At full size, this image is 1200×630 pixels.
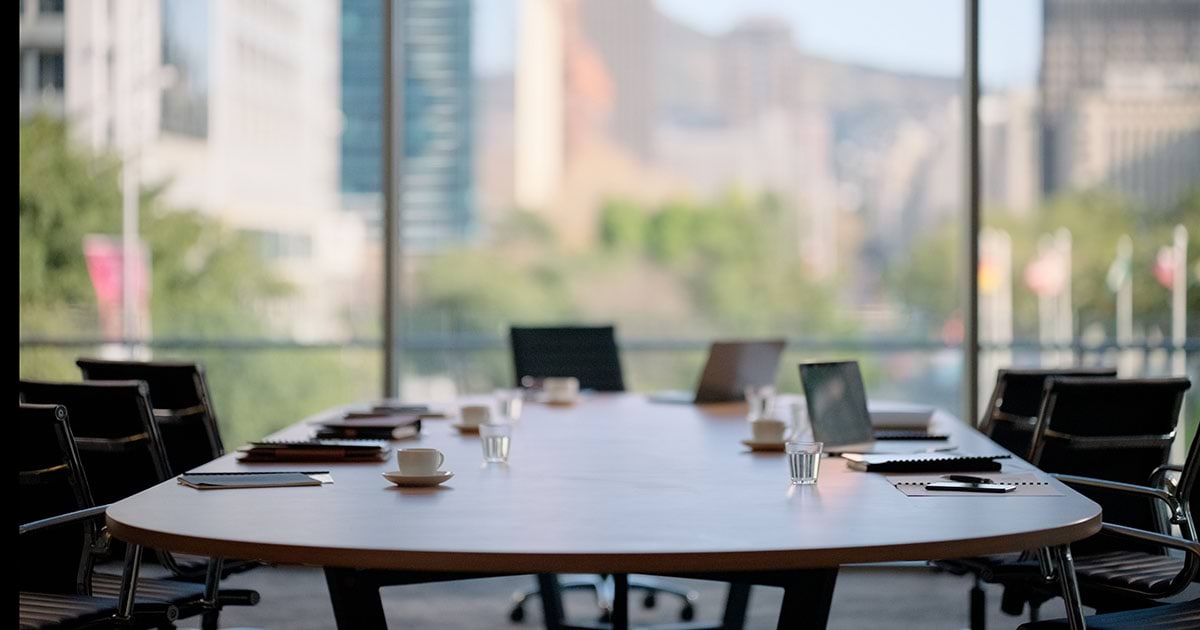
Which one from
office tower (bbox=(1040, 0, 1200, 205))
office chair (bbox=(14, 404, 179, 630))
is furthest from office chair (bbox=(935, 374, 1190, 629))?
office tower (bbox=(1040, 0, 1200, 205))

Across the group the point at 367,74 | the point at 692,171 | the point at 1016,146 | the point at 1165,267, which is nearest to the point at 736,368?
the point at 367,74

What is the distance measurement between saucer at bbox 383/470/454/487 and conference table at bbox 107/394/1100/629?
2 cm

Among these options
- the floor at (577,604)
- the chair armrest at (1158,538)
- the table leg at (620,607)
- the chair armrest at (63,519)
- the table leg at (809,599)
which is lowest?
the floor at (577,604)

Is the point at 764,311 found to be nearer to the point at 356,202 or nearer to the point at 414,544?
the point at 356,202

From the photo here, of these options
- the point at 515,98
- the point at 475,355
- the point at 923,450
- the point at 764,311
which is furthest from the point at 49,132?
the point at 923,450

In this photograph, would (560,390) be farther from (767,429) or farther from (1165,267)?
(1165,267)

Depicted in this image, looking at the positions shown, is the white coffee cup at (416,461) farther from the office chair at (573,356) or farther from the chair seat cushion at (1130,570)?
the office chair at (573,356)

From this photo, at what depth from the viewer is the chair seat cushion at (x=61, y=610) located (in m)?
2.36

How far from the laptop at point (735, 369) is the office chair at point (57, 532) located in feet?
6.39

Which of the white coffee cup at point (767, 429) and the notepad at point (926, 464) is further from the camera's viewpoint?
the white coffee cup at point (767, 429)

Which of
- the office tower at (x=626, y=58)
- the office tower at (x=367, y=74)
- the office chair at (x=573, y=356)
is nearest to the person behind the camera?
the office chair at (x=573, y=356)

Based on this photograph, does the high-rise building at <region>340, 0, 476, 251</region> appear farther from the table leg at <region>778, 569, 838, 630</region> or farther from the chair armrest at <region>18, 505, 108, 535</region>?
the table leg at <region>778, 569, 838, 630</region>

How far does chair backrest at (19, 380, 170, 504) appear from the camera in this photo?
297 cm

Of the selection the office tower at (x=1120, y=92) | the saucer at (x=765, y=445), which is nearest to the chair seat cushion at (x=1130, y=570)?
the saucer at (x=765, y=445)
